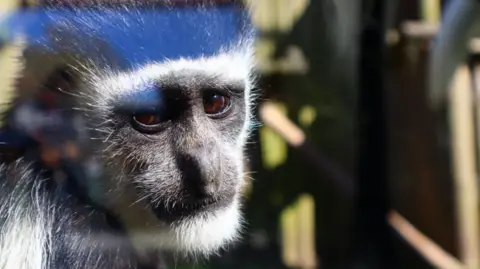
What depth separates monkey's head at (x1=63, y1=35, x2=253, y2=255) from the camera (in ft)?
1.78

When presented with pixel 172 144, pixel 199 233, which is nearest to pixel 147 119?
pixel 172 144

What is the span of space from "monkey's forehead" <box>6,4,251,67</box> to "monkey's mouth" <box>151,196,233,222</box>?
15 cm

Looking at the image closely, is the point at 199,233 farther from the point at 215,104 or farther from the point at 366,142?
the point at 366,142

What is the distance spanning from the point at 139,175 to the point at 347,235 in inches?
36.6

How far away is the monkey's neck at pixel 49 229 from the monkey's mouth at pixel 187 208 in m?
0.05

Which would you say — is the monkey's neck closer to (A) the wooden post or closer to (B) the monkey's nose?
(B) the monkey's nose

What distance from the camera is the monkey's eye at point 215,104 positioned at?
1.94 feet

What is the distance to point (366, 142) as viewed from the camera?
146 cm

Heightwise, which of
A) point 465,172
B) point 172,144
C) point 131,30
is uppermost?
point 131,30

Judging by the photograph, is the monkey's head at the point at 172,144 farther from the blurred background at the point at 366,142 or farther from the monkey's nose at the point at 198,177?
the blurred background at the point at 366,142

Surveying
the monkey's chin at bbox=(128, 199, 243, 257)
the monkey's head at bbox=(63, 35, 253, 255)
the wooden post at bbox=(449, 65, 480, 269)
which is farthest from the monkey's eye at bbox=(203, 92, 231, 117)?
the wooden post at bbox=(449, 65, 480, 269)

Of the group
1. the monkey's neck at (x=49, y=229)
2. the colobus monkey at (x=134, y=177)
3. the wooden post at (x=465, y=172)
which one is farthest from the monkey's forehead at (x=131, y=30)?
the wooden post at (x=465, y=172)

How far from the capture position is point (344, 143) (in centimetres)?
139

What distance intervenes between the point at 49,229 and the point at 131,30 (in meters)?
0.21
